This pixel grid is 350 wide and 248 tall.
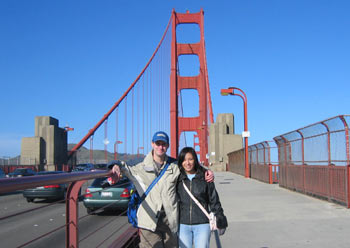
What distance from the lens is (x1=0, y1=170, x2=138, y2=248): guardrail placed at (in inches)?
76.9

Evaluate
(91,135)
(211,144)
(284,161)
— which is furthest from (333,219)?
(211,144)

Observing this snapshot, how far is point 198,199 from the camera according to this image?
11.3ft

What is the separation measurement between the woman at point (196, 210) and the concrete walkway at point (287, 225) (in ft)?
7.89

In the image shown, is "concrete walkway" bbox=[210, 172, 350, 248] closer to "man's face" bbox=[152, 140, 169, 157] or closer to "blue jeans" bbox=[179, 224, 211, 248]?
"blue jeans" bbox=[179, 224, 211, 248]

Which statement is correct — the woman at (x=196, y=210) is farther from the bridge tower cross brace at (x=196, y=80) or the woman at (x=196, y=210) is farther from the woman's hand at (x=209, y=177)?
the bridge tower cross brace at (x=196, y=80)

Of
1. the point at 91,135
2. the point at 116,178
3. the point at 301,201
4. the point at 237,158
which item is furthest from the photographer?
the point at 91,135

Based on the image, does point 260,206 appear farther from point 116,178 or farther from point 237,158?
point 237,158

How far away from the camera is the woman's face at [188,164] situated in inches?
138

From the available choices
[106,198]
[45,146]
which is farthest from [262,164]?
[45,146]

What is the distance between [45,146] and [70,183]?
144ft

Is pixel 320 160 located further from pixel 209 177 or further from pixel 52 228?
pixel 209 177

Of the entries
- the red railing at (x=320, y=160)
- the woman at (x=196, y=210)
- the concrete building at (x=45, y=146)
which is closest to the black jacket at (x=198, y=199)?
the woman at (x=196, y=210)

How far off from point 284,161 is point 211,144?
32.9 meters

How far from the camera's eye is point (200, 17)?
39.3 meters
